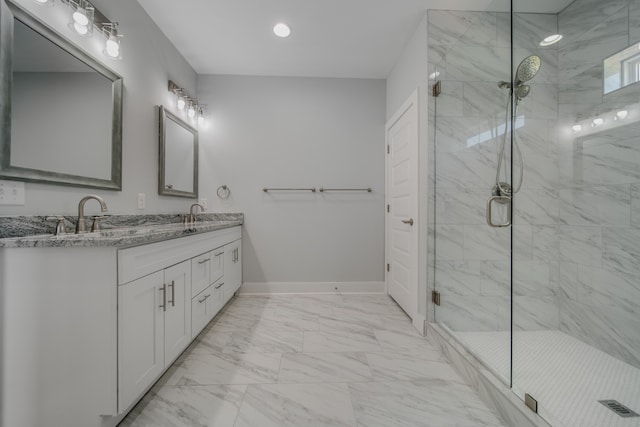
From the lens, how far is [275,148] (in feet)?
9.55

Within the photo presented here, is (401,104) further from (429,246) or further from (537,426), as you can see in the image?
(537,426)

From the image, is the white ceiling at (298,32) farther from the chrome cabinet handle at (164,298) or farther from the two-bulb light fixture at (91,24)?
the chrome cabinet handle at (164,298)

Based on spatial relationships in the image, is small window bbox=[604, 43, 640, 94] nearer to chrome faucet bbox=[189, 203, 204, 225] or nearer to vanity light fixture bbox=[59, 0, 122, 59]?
vanity light fixture bbox=[59, 0, 122, 59]

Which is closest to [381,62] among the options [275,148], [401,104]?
[401,104]

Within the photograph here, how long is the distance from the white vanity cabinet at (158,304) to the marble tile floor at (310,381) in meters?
0.16

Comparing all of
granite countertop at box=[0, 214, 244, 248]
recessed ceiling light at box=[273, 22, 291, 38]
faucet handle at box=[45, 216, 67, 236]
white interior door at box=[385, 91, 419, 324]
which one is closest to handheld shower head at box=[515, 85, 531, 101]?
white interior door at box=[385, 91, 419, 324]

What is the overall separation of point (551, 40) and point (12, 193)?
3276 mm

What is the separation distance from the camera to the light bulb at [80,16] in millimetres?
1364

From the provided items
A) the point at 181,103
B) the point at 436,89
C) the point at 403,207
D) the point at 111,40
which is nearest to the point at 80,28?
the point at 111,40

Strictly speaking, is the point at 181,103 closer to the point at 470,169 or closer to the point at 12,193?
the point at 12,193

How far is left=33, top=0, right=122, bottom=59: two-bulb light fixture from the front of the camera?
1.37 meters

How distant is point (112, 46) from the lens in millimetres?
1567

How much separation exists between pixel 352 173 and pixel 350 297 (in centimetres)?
140

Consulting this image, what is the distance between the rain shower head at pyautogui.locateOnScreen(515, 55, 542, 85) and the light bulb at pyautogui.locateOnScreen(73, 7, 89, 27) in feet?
8.59
